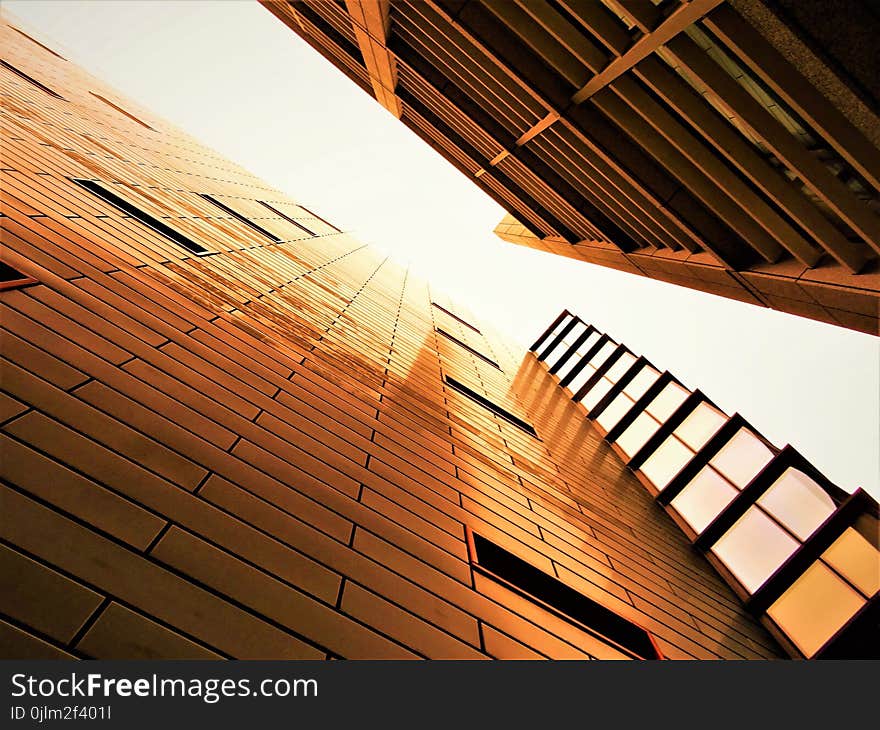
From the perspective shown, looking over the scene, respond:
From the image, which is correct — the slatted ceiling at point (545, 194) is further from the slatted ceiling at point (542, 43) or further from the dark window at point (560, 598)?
the dark window at point (560, 598)

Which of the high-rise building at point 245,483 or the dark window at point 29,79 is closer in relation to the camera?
the high-rise building at point 245,483

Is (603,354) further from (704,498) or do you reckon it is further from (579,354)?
(704,498)

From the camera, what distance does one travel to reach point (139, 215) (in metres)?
5.73

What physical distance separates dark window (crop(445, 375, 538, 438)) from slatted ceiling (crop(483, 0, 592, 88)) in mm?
4887

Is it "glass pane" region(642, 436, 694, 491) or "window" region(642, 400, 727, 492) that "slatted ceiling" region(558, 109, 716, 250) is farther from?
"glass pane" region(642, 436, 694, 491)

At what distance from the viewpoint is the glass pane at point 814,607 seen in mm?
5828

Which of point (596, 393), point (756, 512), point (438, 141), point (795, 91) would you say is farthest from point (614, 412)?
point (438, 141)

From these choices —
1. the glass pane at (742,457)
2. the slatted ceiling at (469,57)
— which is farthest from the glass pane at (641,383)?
the slatted ceiling at (469,57)

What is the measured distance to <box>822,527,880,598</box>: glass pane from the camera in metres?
5.84

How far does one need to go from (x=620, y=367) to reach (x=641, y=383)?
50.4 inches

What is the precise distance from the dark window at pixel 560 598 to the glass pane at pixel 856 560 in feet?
11.4

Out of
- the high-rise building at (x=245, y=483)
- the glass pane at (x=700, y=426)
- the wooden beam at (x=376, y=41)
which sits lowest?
the high-rise building at (x=245, y=483)

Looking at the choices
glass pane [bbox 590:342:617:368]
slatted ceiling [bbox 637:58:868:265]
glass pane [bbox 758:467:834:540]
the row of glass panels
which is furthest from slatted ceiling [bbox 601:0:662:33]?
glass pane [bbox 590:342:617:368]

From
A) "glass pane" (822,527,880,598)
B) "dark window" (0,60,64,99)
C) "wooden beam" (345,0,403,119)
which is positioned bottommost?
"dark window" (0,60,64,99)
